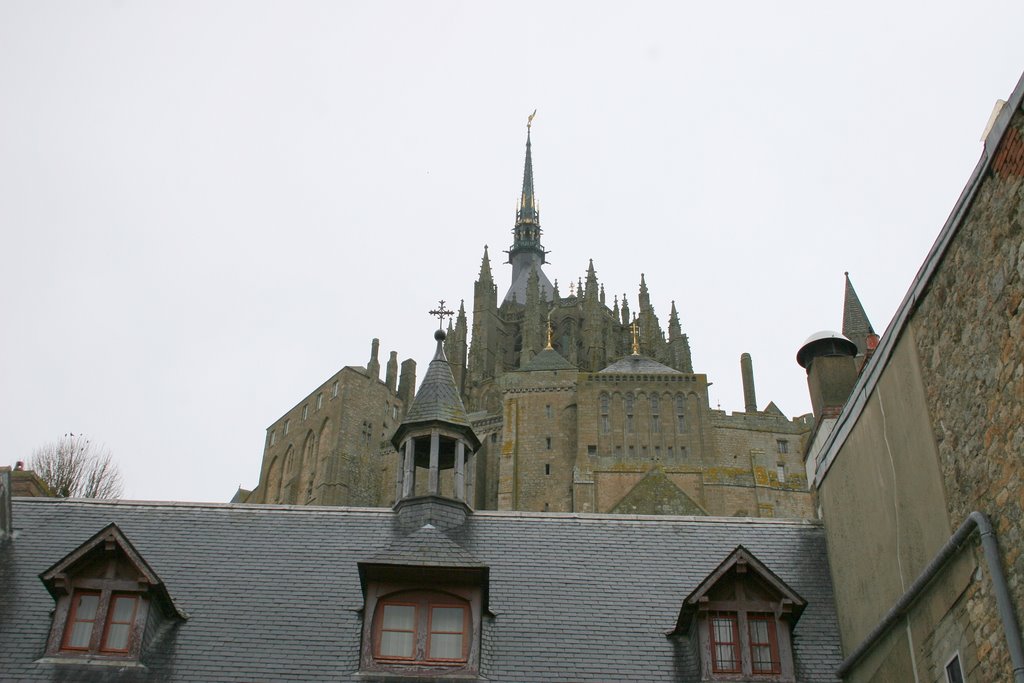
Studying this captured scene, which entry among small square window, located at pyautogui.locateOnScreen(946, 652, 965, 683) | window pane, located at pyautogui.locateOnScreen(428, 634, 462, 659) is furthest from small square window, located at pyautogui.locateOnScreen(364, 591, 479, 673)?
small square window, located at pyautogui.locateOnScreen(946, 652, 965, 683)

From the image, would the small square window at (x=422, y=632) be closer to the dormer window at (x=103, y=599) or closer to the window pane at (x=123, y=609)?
the dormer window at (x=103, y=599)

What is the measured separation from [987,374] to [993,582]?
5.80 ft

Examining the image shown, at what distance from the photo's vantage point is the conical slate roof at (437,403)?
63.9 ft

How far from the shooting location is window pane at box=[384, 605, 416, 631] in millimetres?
14016

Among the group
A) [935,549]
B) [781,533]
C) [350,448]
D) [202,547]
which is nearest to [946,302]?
[935,549]

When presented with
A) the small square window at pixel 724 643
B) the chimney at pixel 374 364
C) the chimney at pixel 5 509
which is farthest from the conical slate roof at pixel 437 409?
the chimney at pixel 374 364

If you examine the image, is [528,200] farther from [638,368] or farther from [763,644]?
[763,644]

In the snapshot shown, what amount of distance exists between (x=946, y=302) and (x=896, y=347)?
56.7 inches

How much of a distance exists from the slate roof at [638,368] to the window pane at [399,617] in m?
62.0

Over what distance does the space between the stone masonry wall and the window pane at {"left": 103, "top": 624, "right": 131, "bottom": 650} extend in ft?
31.2

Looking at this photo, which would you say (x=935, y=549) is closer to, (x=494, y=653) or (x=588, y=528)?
(x=494, y=653)

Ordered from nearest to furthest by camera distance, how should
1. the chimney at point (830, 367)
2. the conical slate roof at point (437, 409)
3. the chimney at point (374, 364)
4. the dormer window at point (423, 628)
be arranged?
the dormer window at point (423, 628) < the chimney at point (830, 367) < the conical slate roof at point (437, 409) < the chimney at point (374, 364)

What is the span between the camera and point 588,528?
16922 millimetres

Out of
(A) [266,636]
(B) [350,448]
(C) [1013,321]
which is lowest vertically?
(A) [266,636]
